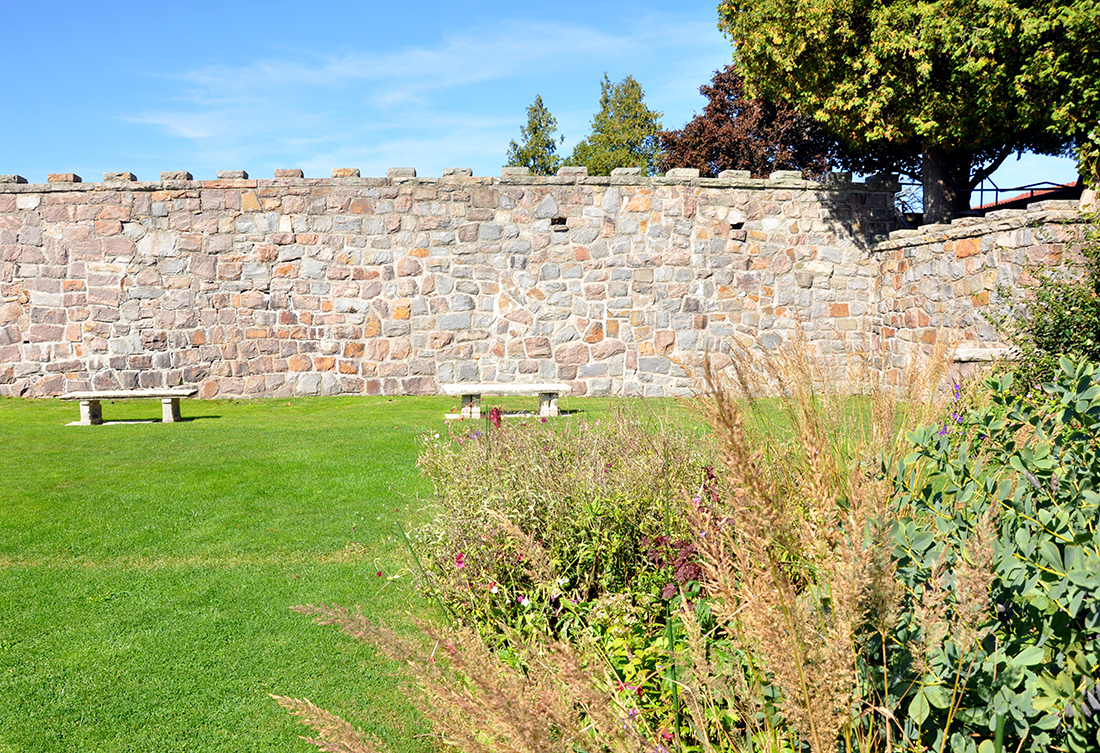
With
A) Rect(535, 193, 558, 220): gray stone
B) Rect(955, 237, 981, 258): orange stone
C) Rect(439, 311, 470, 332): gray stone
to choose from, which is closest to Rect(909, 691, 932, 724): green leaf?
Rect(955, 237, 981, 258): orange stone

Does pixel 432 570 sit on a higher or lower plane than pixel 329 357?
lower

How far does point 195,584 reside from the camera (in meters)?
4.21

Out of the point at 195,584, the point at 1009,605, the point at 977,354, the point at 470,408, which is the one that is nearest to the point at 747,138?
the point at 977,354

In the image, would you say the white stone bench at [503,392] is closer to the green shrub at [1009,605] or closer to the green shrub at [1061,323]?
the green shrub at [1061,323]

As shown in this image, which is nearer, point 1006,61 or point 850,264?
point 1006,61

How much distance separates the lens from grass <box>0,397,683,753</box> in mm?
2945

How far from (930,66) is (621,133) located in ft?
51.4

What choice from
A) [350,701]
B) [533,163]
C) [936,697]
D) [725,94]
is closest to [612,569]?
[350,701]

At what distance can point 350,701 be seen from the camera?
9.82 ft

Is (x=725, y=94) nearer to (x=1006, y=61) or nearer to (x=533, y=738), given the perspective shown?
(x=1006, y=61)

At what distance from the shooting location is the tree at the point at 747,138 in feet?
55.3

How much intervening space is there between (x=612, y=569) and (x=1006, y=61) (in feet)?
31.5

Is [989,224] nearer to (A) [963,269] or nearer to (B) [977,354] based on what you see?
(A) [963,269]

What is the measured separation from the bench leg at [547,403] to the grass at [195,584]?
1811 mm
